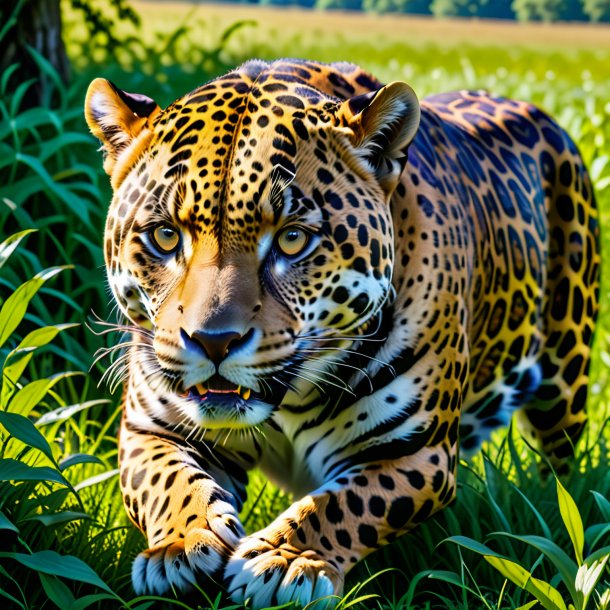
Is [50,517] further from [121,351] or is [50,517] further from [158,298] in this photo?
[121,351]

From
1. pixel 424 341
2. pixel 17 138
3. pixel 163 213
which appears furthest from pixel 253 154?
pixel 17 138

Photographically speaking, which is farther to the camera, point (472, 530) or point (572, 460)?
point (572, 460)

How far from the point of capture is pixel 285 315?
9.34 ft

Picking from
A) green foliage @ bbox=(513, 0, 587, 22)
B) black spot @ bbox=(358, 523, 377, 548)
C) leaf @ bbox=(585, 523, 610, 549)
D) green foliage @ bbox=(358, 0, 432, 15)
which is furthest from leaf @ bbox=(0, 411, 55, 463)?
green foliage @ bbox=(513, 0, 587, 22)

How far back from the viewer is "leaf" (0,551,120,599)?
9.61 feet

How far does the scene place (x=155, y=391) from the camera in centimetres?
332

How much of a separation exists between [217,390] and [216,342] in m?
0.18

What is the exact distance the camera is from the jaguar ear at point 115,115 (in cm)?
318

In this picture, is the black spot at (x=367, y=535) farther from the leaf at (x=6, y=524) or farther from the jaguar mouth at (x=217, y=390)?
the leaf at (x=6, y=524)

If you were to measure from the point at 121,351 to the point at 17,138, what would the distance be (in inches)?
56.9

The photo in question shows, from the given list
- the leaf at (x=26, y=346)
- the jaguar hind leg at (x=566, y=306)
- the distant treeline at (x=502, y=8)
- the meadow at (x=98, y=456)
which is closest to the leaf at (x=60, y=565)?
the meadow at (x=98, y=456)

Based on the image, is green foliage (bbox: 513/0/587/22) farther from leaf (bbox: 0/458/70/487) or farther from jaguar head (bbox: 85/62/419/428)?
leaf (bbox: 0/458/70/487)

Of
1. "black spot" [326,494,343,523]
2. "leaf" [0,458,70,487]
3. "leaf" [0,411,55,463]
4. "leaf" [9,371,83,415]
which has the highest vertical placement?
"leaf" [0,411,55,463]

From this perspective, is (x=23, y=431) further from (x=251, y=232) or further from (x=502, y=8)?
(x=502, y=8)
